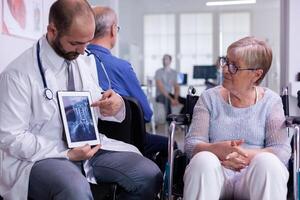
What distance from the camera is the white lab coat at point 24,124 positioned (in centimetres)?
141

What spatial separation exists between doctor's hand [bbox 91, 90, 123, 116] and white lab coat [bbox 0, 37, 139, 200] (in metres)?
0.19

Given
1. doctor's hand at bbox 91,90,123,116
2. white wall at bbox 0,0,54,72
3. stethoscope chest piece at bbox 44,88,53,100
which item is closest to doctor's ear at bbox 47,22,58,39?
Answer: stethoscope chest piece at bbox 44,88,53,100

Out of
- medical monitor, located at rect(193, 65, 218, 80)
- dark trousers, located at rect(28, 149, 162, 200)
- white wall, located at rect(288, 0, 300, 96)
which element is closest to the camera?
dark trousers, located at rect(28, 149, 162, 200)

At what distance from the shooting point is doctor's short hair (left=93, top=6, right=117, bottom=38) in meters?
1.98

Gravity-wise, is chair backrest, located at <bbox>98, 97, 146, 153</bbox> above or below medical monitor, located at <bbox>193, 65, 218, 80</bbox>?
below

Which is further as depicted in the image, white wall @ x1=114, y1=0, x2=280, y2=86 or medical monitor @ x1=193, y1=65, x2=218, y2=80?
medical monitor @ x1=193, y1=65, x2=218, y2=80

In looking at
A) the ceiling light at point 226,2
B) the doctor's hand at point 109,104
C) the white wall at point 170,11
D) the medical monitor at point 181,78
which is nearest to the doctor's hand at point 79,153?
the doctor's hand at point 109,104

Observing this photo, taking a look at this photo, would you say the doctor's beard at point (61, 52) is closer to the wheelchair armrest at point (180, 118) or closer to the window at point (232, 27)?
the wheelchair armrest at point (180, 118)

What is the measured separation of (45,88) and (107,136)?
44 centimetres

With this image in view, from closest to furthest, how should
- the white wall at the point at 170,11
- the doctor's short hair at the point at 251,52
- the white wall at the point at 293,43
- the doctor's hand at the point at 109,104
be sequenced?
the doctor's hand at the point at 109,104 → the doctor's short hair at the point at 251,52 → the white wall at the point at 293,43 → the white wall at the point at 170,11

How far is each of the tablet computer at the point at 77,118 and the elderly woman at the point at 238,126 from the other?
0.42 m

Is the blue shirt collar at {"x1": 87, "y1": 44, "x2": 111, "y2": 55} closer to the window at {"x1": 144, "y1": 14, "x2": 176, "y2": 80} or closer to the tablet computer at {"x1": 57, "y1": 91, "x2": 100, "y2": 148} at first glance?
the tablet computer at {"x1": 57, "y1": 91, "x2": 100, "y2": 148}

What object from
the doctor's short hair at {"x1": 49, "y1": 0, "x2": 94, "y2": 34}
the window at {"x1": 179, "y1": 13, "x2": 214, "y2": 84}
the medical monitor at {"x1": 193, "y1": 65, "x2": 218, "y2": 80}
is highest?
the window at {"x1": 179, "y1": 13, "x2": 214, "y2": 84}

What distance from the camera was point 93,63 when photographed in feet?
5.94
